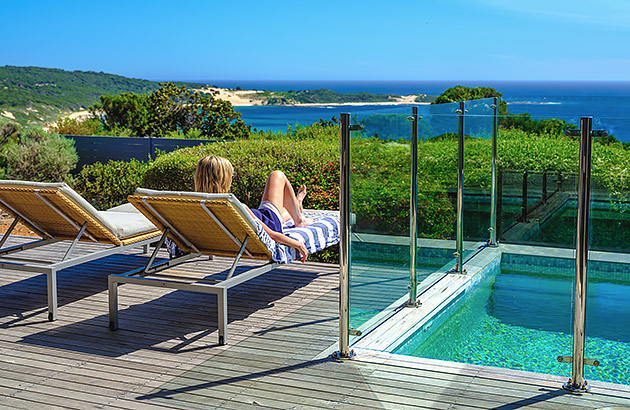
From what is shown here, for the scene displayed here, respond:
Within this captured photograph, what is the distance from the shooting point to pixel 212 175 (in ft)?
16.5

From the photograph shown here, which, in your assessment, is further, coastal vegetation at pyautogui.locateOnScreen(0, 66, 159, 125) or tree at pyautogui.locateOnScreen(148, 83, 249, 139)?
coastal vegetation at pyautogui.locateOnScreen(0, 66, 159, 125)

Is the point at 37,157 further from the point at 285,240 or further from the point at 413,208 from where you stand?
the point at 413,208

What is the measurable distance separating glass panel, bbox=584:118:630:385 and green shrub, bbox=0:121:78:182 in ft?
33.1

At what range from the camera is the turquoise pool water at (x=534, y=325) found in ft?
11.6

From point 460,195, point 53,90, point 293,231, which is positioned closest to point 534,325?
point 460,195

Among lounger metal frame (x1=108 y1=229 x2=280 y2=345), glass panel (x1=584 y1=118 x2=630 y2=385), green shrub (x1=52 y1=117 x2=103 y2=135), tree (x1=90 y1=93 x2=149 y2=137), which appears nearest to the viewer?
glass panel (x1=584 y1=118 x2=630 y2=385)

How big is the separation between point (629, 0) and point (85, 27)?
72337 millimetres

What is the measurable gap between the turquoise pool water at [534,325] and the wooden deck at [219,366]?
0.20 metres

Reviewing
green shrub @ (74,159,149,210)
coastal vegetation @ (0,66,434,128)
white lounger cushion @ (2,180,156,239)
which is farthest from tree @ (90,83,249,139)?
coastal vegetation @ (0,66,434,128)

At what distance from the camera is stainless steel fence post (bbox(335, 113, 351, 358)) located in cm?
389

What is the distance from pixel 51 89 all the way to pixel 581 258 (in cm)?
4669

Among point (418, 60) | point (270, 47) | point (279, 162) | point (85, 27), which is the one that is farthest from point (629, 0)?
point (279, 162)

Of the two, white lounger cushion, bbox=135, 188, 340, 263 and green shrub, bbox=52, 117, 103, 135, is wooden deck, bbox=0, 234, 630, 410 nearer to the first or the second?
white lounger cushion, bbox=135, 188, 340, 263

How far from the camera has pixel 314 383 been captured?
3607mm
